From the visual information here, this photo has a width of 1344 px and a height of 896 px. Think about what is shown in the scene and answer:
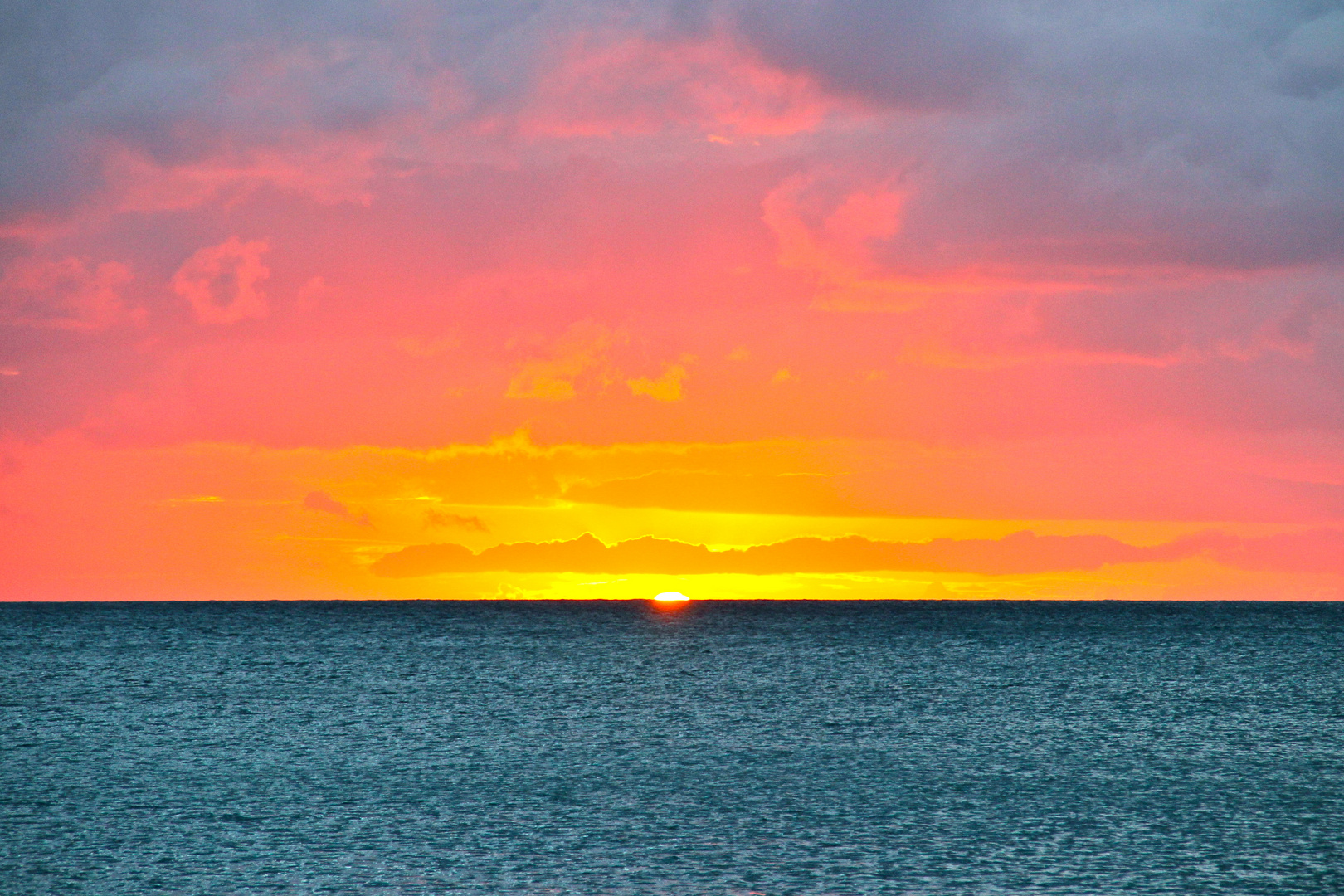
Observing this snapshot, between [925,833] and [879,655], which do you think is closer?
[925,833]

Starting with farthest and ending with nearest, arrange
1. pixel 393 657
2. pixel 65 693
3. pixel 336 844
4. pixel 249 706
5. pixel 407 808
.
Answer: pixel 393 657 → pixel 65 693 → pixel 249 706 → pixel 407 808 → pixel 336 844

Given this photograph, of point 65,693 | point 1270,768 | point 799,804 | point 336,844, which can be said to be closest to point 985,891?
point 799,804

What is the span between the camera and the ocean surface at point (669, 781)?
133 ft

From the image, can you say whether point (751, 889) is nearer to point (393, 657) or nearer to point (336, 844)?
point (336, 844)

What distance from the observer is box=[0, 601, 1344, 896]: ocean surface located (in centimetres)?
4062

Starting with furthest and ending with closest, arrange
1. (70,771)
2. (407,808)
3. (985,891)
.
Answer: (70,771), (407,808), (985,891)

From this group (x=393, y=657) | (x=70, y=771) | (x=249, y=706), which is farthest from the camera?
(x=393, y=657)

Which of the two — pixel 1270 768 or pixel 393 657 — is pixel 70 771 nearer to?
pixel 1270 768

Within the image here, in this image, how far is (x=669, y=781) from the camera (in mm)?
58781

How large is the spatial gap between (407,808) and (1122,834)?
2525 cm

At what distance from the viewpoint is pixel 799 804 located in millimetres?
52094

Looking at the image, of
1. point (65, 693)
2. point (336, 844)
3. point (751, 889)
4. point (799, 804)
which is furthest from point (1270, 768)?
point (65, 693)

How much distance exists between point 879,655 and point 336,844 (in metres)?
109

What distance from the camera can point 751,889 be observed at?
3809cm
